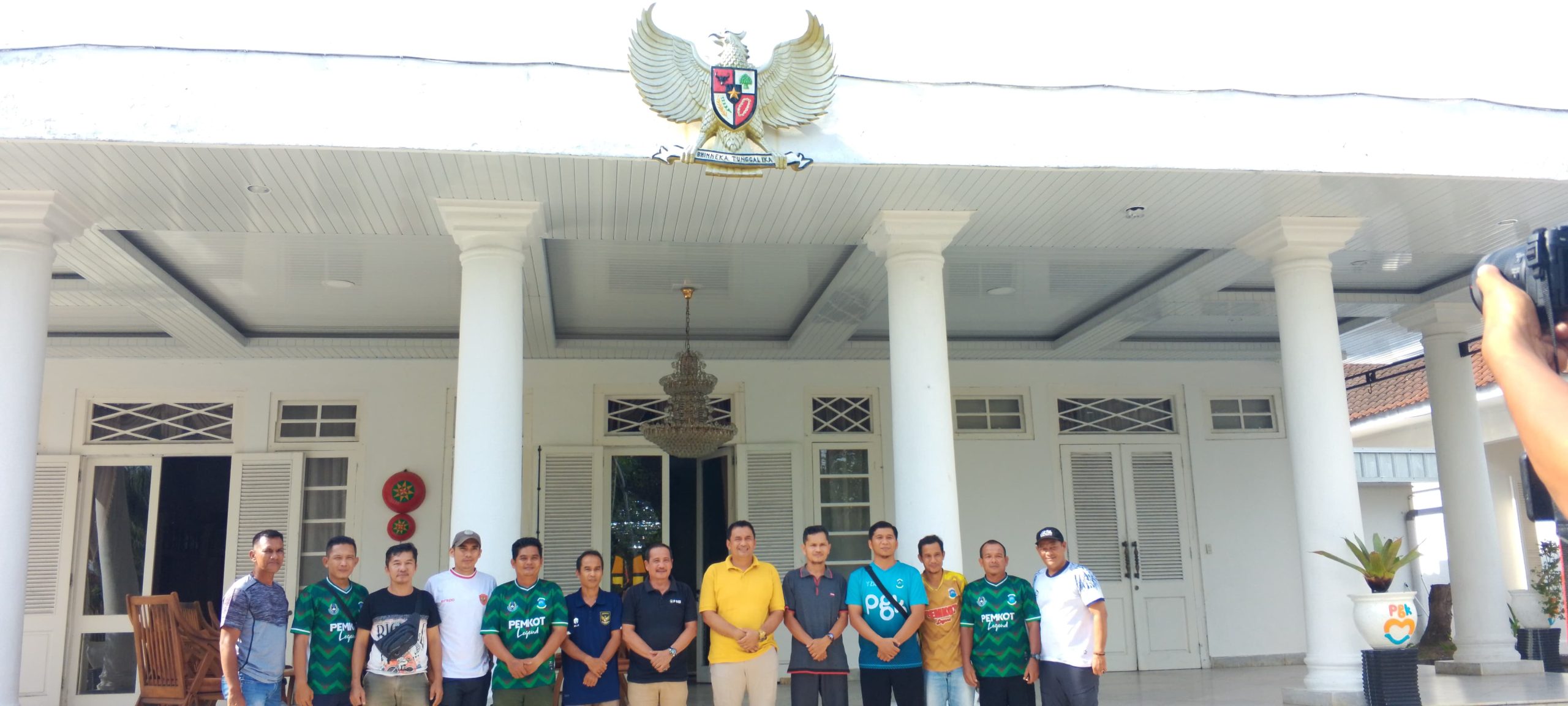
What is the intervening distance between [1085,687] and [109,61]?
15.9 feet

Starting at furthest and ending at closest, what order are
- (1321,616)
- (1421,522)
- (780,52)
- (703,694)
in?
(1421,522) → (703,694) → (1321,616) → (780,52)

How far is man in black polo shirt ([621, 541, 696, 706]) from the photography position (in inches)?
184

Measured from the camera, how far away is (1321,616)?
6.13 meters

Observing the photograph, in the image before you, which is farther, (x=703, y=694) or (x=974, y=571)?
(x=974, y=571)

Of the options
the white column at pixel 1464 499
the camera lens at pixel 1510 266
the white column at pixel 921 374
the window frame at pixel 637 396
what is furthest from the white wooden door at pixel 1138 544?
the camera lens at pixel 1510 266

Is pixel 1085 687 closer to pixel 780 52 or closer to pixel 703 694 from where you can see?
pixel 780 52

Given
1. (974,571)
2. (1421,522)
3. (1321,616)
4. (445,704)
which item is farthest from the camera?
(1421,522)

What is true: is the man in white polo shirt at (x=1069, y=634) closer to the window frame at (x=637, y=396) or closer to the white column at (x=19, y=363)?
the white column at (x=19, y=363)

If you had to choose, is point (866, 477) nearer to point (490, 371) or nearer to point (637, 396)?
point (637, 396)

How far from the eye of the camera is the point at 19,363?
5223mm

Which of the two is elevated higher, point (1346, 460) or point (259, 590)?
point (1346, 460)

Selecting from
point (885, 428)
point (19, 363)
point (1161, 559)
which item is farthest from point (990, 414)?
point (19, 363)

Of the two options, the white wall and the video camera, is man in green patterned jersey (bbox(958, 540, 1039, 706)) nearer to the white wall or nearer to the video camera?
the video camera

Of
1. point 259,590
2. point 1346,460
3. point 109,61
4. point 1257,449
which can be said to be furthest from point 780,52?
point 1257,449
